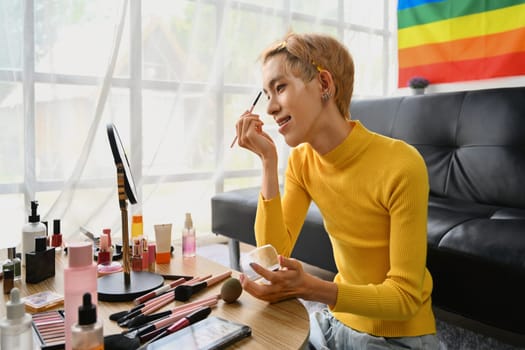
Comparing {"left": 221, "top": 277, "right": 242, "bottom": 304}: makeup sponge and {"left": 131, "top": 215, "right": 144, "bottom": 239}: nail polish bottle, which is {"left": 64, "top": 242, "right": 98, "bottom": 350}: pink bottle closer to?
{"left": 221, "top": 277, "right": 242, "bottom": 304}: makeup sponge

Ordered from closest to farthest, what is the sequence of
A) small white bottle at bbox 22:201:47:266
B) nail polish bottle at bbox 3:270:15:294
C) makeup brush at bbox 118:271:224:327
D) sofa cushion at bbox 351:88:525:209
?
makeup brush at bbox 118:271:224:327
nail polish bottle at bbox 3:270:15:294
small white bottle at bbox 22:201:47:266
sofa cushion at bbox 351:88:525:209

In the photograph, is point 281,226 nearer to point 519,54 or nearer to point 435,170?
point 435,170

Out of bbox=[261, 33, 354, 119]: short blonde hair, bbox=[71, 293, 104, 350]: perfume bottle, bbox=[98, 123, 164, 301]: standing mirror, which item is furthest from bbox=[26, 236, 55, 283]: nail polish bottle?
bbox=[261, 33, 354, 119]: short blonde hair

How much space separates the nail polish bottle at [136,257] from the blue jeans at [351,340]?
41 centimetres

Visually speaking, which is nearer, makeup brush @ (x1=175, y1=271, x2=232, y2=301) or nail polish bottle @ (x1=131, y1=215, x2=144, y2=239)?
makeup brush @ (x1=175, y1=271, x2=232, y2=301)

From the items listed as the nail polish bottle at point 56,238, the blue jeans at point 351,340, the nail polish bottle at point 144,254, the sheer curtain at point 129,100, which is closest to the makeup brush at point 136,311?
the nail polish bottle at point 144,254

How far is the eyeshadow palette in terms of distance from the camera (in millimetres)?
638

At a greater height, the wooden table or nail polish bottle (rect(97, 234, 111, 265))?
nail polish bottle (rect(97, 234, 111, 265))

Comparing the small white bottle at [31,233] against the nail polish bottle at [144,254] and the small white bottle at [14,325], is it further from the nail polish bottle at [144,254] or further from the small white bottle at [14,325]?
the small white bottle at [14,325]

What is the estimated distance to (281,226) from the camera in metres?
1.02

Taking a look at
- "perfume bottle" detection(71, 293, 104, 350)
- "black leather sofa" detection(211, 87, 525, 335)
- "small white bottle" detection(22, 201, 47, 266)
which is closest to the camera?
"perfume bottle" detection(71, 293, 104, 350)

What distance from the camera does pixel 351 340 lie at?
2.89 ft

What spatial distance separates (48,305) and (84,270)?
27cm

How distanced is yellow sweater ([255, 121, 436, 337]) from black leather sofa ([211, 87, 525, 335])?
1.65 feet
